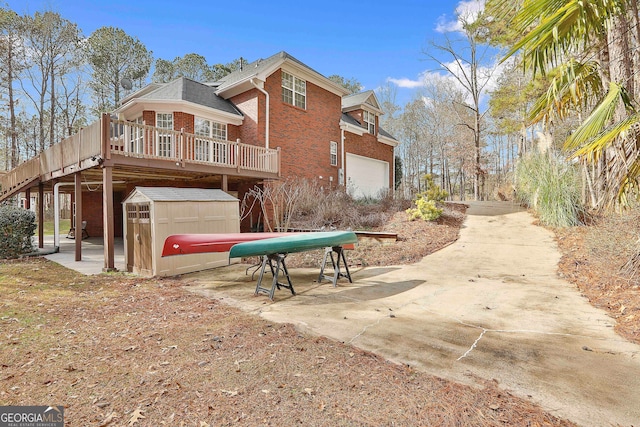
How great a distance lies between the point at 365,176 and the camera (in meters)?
20.8

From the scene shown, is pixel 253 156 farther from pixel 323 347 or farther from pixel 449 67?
pixel 449 67

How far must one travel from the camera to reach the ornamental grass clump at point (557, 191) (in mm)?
9781

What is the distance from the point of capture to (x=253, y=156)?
41.3 feet

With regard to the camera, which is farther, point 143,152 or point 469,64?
point 469,64

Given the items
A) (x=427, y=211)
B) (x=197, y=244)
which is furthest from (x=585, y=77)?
(x=427, y=211)

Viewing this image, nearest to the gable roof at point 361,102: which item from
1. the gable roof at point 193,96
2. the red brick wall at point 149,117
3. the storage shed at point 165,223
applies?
the gable roof at point 193,96

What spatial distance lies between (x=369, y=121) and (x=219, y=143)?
13.1 metres

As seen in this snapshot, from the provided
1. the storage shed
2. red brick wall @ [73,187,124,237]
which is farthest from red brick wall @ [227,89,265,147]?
red brick wall @ [73,187,124,237]

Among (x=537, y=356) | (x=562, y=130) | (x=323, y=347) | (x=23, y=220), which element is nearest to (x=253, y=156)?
(x=23, y=220)

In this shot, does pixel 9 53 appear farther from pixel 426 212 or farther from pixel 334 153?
pixel 426 212

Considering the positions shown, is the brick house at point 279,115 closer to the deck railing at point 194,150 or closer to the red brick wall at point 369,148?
the red brick wall at point 369,148

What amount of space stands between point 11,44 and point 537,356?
33604 millimetres

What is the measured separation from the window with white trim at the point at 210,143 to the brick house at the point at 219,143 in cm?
5

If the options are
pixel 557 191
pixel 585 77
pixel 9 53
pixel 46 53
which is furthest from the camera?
pixel 46 53
